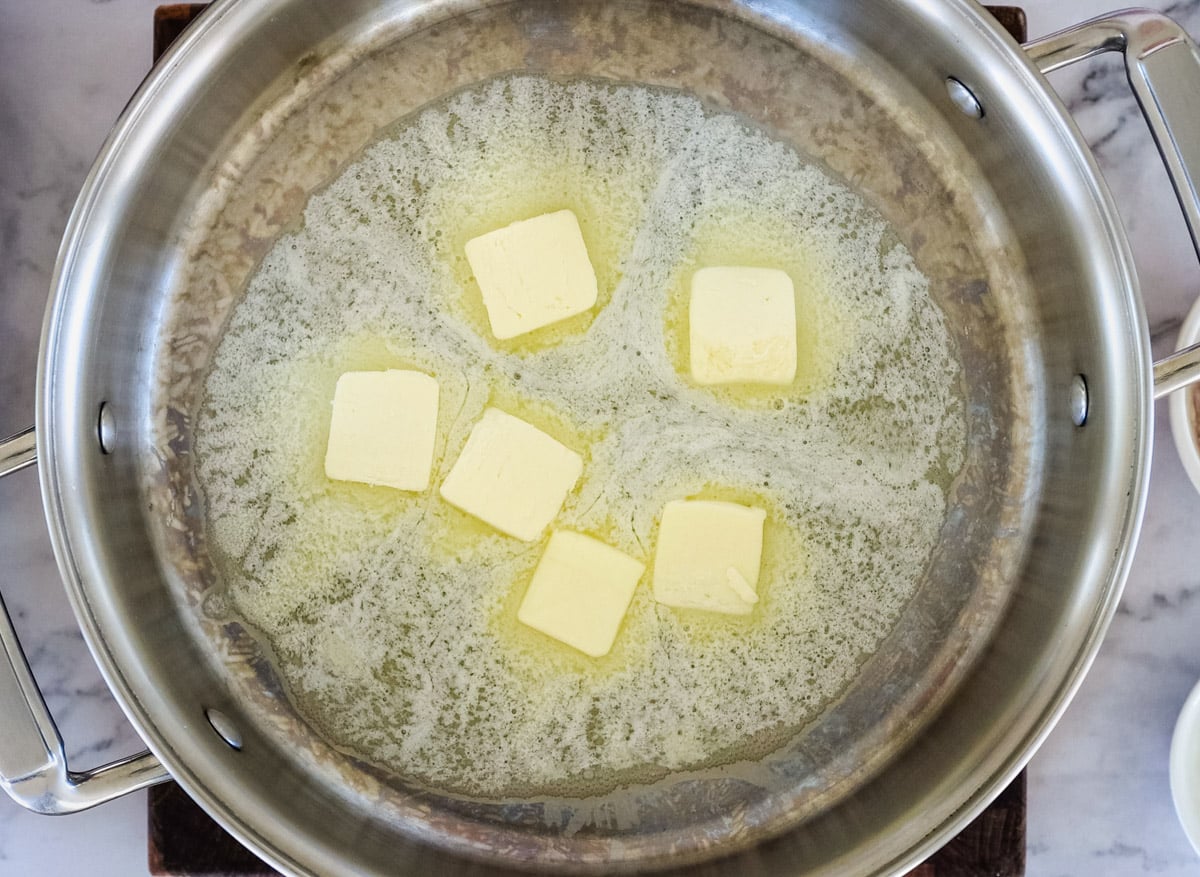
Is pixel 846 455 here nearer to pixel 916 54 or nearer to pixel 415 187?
pixel 916 54

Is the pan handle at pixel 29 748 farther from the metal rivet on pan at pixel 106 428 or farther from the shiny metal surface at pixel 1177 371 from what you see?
the shiny metal surface at pixel 1177 371

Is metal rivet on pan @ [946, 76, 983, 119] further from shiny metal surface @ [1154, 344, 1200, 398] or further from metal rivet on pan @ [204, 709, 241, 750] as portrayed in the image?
metal rivet on pan @ [204, 709, 241, 750]

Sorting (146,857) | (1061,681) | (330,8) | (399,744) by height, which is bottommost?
(146,857)

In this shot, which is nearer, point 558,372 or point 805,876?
point 805,876

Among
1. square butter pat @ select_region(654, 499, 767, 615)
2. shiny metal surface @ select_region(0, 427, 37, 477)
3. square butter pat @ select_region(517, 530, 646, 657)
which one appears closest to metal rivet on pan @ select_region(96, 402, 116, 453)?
shiny metal surface @ select_region(0, 427, 37, 477)

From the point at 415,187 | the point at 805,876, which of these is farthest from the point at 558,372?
the point at 805,876

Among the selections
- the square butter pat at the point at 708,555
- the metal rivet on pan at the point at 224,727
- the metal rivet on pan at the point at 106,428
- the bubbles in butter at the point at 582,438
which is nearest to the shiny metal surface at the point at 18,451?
the metal rivet on pan at the point at 106,428

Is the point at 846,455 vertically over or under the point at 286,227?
under

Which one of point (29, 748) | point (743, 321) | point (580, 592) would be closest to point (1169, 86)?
point (743, 321)
